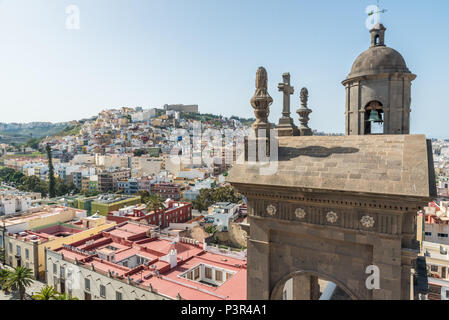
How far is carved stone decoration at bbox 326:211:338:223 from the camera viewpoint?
6.56 m

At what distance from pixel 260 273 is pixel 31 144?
175501 millimetres

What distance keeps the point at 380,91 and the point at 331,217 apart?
7952mm

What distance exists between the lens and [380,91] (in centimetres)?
1227

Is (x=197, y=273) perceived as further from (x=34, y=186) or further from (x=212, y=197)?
(x=34, y=186)

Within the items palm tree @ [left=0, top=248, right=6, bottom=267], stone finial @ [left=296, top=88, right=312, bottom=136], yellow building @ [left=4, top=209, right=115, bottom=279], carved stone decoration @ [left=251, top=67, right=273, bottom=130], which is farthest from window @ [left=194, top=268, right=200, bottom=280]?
palm tree @ [left=0, top=248, right=6, bottom=267]

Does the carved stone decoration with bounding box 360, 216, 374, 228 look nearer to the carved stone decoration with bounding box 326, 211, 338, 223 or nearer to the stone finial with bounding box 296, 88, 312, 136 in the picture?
the carved stone decoration with bounding box 326, 211, 338, 223

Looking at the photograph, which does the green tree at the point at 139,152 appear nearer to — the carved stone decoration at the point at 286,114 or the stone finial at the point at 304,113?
the stone finial at the point at 304,113

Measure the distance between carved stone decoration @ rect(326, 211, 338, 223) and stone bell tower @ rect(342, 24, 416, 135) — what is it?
6.83m

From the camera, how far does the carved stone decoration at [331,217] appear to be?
6.56m

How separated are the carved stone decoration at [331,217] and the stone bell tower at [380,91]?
683 centimetres

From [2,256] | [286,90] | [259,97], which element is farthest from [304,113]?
[2,256]
